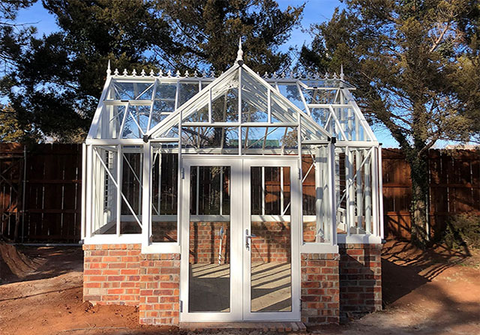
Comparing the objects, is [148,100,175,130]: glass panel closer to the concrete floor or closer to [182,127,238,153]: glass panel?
[182,127,238,153]: glass panel

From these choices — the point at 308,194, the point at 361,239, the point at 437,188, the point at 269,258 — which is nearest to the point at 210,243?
the point at 269,258

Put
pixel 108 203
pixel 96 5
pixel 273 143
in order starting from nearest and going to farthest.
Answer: pixel 108 203
pixel 273 143
pixel 96 5

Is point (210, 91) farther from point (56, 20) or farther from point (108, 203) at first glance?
point (56, 20)

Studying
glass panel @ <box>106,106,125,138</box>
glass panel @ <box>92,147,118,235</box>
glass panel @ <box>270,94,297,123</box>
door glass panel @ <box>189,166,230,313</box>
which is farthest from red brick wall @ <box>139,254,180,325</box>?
glass panel @ <box>106,106,125,138</box>

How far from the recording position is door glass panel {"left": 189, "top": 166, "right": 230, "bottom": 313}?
4906 mm

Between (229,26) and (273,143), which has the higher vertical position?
(229,26)

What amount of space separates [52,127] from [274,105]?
302 inches

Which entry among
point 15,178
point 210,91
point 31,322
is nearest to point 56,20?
point 15,178

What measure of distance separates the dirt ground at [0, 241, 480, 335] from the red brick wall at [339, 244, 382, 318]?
211 millimetres

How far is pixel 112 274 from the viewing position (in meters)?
5.39

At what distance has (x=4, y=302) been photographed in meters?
5.62

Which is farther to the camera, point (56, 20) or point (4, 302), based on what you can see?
point (56, 20)

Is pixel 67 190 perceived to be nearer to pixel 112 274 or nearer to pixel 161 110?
pixel 161 110

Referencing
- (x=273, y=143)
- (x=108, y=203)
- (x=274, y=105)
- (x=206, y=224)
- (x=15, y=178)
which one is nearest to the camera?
(x=274, y=105)
